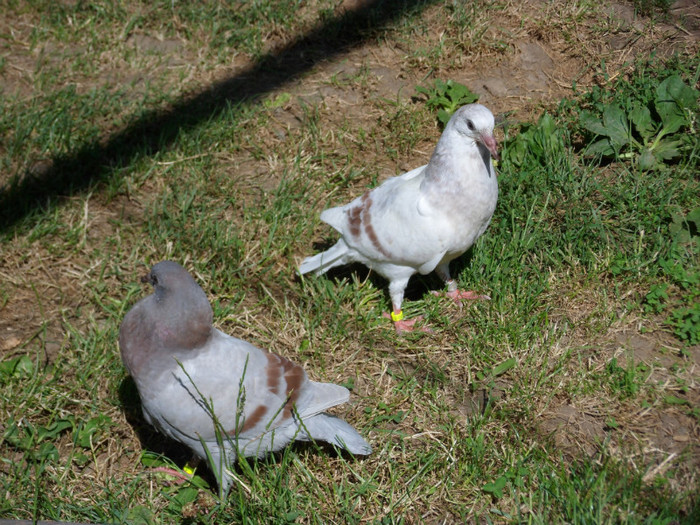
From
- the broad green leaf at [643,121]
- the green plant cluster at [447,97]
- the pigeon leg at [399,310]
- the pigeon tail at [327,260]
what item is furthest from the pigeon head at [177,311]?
the broad green leaf at [643,121]

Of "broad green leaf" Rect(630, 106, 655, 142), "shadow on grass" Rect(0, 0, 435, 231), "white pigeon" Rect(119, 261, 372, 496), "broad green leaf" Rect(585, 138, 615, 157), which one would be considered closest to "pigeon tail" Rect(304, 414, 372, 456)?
"white pigeon" Rect(119, 261, 372, 496)

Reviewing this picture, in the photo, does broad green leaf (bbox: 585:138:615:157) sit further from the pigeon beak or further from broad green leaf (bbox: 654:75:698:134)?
the pigeon beak

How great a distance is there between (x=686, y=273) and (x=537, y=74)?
1897 millimetres

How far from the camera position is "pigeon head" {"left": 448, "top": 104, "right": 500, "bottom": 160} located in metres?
3.02

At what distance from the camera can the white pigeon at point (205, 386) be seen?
266cm

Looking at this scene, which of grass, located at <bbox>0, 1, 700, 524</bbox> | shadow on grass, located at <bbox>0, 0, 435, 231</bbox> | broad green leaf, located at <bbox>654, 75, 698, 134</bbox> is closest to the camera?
grass, located at <bbox>0, 1, 700, 524</bbox>

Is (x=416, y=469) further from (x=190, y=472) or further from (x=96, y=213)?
(x=96, y=213)

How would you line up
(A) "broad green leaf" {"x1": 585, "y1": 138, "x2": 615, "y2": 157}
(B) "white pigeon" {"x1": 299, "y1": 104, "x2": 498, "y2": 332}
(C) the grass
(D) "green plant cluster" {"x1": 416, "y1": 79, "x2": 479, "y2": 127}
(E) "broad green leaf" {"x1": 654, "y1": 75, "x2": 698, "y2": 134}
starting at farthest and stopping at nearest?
(D) "green plant cluster" {"x1": 416, "y1": 79, "x2": 479, "y2": 127}, (A) "broad green leaf" {"x1": 585, "y1": 138, "x2": 615, "y2": 157}, (E) "broad green leaf" {"x1": 654, "y1": 75, "x2": 698, "y2": 134}, (B) "white pigeon" {"x1": 299, "y1": 104, "x2": 498, "y2": 332}, (C) the grass

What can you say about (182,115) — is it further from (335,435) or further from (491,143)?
(335,435)

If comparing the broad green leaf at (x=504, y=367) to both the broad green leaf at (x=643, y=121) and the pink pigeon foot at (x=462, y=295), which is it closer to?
the pink pigeon foot at (x=462, y=295)

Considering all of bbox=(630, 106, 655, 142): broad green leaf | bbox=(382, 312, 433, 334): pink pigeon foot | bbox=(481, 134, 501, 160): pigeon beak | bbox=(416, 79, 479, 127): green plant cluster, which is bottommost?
bbox=(382, 312, 433, 334): pink pigeon foot

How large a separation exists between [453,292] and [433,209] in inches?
25.1

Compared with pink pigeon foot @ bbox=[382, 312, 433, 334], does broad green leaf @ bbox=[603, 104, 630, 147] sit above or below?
above

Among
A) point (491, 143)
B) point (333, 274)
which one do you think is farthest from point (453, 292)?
point (491, 143)
